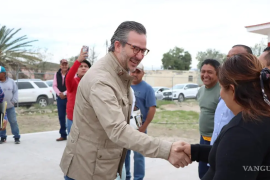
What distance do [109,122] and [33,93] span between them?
511 inches

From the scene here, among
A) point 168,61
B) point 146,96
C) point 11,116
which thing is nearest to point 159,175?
point 146,96

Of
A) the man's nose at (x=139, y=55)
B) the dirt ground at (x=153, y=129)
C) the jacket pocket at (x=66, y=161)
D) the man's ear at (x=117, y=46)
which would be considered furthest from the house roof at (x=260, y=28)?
the jacket pocket at (x=66, y=161)

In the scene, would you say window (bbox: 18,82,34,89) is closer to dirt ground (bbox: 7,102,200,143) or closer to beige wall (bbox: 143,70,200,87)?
dirt ground (bbox: 7,102,200,143)

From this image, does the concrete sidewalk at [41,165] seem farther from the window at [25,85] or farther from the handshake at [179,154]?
the window at [25,85]

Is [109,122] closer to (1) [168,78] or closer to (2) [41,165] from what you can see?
(2) [41,165]

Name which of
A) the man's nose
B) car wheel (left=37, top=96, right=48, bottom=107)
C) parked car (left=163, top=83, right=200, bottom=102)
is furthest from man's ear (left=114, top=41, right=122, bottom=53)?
parked car (left=163, top=83, right=200, bottom=102)

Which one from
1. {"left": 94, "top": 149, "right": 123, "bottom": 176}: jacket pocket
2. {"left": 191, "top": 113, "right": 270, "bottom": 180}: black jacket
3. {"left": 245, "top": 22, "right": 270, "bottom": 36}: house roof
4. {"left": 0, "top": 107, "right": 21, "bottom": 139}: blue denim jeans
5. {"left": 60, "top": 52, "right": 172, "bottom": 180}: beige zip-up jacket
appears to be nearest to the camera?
{"left": 191, "top": 113, "right": 270, "bottom": 180}: black jacket

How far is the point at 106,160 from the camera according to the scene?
6.81 feet

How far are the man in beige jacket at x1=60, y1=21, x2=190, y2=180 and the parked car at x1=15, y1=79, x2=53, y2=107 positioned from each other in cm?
1239

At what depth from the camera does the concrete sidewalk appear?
433 centimetres

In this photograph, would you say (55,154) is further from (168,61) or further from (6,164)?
(168,61)

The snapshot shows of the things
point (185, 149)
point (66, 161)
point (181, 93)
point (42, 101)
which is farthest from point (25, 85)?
point (185, 149)

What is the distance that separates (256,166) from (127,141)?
82 centimetres

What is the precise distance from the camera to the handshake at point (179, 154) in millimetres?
1905
